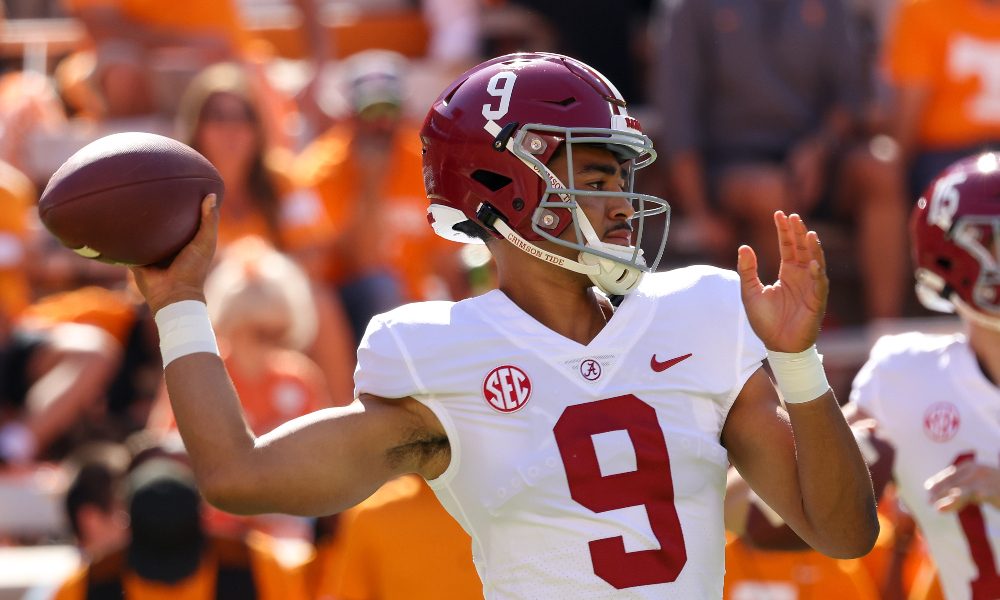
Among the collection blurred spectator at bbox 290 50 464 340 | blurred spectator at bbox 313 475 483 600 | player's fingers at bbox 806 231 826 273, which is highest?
player's fingers at bbox 806 231 826 273

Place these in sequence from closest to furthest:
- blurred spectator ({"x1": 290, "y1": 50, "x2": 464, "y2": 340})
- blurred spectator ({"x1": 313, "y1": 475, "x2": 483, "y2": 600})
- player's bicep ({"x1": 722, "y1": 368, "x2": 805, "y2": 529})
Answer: player's bicep ({"x1": 722, "y1": 368, "x2": 805, "y2": 529}) → blurred spectator ({"x1": 313, "y1": 475, "x2": 483, "y2": 600}) → blurred spectator ({"x1": 290, "y1": 50, "x2": 464, "y2": 340})

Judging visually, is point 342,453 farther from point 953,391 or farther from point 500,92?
point 953,391

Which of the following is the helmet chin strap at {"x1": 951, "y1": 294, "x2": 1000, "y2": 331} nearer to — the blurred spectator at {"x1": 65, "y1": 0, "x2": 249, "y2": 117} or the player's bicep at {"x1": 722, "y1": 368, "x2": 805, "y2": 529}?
the player's bicep at {"x1": 722, "y1": 368, "x2": 805, "y2": 529}

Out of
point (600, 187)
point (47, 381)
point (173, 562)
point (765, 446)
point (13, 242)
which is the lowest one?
point (47, 381)

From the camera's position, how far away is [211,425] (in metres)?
2.47

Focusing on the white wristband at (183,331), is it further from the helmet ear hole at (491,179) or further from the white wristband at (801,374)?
the white wristband at (801,374)

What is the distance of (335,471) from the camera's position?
249 centimetres

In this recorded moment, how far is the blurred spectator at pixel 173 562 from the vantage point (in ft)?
14.1

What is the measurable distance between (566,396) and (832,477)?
45cm

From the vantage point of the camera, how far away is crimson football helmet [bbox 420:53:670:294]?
260cm

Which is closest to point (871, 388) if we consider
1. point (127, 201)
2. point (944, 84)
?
point (127, 201)

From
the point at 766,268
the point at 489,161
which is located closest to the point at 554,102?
the point at 489,161

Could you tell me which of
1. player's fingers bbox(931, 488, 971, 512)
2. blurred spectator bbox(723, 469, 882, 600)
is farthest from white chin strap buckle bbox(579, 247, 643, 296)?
blurred spectator bbox(723, 469, 882, 600)

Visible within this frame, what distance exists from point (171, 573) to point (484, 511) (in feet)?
6.53
